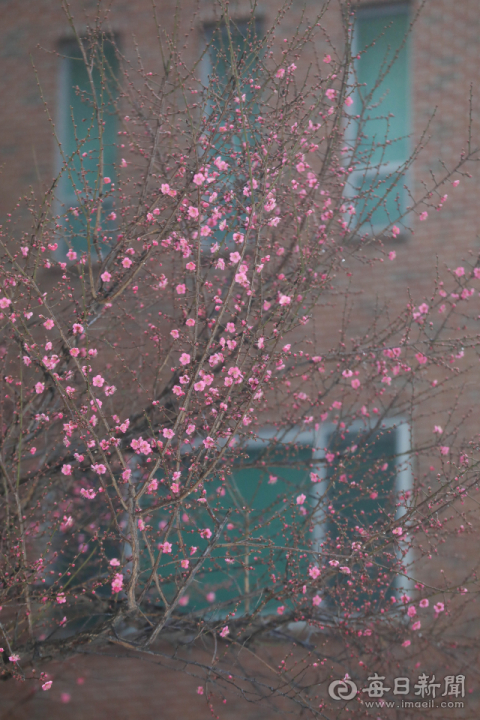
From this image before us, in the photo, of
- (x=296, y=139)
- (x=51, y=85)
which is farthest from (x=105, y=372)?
(x=51, y=85)

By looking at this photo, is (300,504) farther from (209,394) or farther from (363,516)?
(209,394)

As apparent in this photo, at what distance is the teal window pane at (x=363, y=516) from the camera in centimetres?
390

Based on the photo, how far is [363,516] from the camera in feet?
16.6

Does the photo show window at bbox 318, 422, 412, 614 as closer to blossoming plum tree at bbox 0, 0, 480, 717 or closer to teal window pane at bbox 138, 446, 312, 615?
blossoming plum tree at bbox 0, 0, 480, 717

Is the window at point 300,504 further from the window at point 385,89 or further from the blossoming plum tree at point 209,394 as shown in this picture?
the window at point 385,89

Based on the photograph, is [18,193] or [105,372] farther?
[18,193]

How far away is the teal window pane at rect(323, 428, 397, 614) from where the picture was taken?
3.90 metres

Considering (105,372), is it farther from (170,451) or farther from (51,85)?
(51,85)

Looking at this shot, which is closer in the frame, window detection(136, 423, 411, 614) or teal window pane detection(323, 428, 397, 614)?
teal window pane detection(323, 428, 397, 614)

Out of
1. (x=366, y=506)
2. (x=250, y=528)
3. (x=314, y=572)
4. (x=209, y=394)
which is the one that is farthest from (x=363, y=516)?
(x=209, y=394)

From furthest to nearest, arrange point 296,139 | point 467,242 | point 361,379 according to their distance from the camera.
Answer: point 467,242
point 361,379
point 296,139

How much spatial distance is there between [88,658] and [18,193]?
431 cm

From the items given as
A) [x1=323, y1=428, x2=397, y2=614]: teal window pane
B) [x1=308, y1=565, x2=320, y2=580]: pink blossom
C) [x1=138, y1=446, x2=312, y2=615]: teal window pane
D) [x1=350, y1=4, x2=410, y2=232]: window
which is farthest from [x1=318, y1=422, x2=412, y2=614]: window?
[x1=350, y1=4, x2=410, y2=232]: window

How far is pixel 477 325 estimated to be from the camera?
601cm
